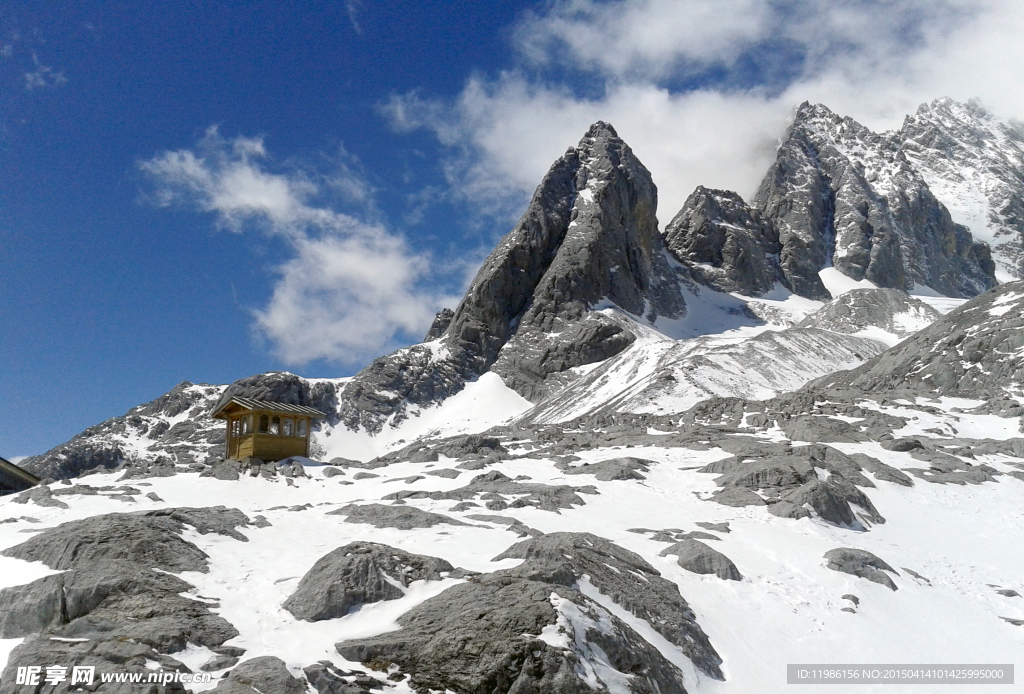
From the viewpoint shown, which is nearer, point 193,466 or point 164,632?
point 164,632

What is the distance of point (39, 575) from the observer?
31.3 feet

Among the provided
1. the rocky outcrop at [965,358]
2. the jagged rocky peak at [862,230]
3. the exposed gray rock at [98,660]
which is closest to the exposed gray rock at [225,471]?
the exposed gray rock at [98,660]

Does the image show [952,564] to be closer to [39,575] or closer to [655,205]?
[39,575]

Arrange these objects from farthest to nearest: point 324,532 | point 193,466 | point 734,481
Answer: point 193,466 < point 734,481 < point 324,532

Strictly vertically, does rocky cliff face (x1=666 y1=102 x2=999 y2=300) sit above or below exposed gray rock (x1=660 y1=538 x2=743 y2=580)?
above

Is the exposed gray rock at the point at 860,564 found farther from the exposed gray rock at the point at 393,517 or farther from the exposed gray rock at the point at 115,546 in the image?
the exposed gray rock at the point at 115,546

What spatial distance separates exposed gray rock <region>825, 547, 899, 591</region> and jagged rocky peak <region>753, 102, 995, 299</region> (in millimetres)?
153682

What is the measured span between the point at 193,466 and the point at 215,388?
10205cm

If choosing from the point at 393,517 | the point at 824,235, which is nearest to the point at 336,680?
the point at 393,517

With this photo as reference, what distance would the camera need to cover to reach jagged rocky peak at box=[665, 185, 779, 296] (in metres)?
155

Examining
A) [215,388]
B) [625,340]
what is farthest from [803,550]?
[215,388]

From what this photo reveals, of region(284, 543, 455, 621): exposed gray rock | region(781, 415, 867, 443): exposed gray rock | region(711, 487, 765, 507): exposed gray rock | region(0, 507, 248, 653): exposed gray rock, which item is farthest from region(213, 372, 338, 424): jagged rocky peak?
region(284, 543, 455, 621): exposed gray rock

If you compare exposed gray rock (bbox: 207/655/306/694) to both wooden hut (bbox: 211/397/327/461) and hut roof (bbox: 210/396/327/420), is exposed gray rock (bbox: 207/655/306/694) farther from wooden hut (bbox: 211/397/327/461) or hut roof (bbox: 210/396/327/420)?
hut roof (bbox: 210/396/327/420)

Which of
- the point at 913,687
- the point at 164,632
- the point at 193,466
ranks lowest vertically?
the point at 913,687
